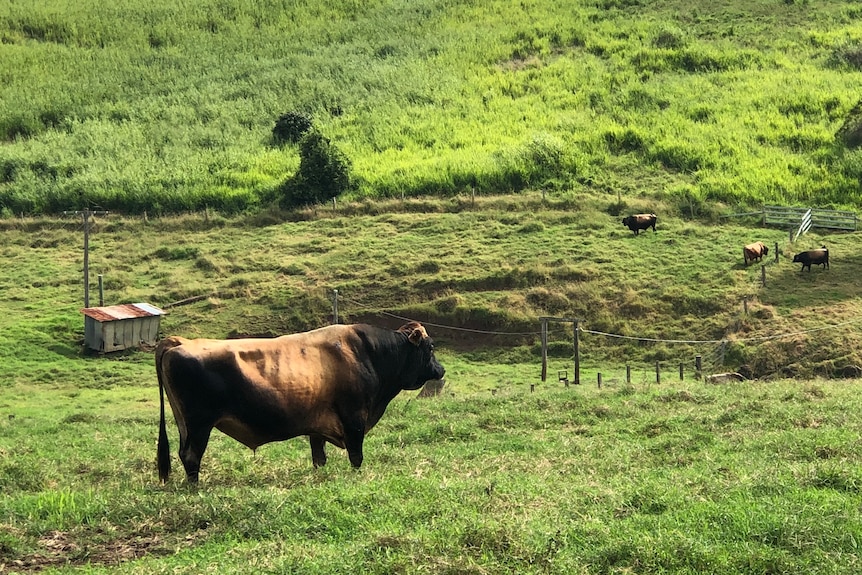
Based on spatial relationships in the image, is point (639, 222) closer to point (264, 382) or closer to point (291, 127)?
point (291, 127)

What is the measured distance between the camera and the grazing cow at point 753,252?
1308 inches

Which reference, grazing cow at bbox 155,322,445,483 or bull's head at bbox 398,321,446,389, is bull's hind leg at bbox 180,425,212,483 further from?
bull's head at bbox 398,321,446,389

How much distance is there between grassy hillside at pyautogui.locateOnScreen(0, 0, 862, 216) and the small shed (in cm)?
1343

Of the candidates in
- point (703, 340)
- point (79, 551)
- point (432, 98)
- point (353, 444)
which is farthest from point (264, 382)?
point (432, 98)

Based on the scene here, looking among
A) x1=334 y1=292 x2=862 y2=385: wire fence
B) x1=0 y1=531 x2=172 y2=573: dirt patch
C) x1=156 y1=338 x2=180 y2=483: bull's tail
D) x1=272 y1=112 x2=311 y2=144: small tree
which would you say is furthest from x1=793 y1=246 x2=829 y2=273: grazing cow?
x1=272 y1=112 x2=311 y2=144: small tree

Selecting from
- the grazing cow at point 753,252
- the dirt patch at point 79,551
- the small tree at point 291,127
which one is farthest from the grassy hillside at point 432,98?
the dirt patch at point 79,551

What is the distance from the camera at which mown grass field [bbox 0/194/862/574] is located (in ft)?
24.2

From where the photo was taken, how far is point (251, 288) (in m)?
34.9

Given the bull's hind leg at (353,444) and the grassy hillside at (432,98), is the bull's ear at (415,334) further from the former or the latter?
the grassy hillside at (432,98)

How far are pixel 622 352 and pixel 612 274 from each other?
4.82 metres

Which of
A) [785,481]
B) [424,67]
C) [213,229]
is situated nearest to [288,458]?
[785,481]

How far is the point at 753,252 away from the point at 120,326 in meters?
20.3

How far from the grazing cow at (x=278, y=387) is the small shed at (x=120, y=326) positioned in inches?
794

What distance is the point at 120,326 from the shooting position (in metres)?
30.5
